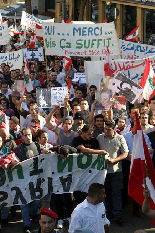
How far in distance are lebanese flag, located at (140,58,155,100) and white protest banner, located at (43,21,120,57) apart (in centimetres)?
246

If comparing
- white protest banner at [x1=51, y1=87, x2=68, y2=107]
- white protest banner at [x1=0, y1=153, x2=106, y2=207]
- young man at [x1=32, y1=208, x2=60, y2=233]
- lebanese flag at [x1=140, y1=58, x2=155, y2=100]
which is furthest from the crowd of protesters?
young man at [x1=32, y1=208, x2=60, y2=233]

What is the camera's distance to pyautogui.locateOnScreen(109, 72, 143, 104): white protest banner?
10.6 metres

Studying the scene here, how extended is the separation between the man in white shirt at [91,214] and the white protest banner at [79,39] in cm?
755

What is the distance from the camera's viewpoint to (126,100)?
11.5 meters

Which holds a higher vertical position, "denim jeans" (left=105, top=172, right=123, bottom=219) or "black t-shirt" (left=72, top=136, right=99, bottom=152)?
"black t-shirt" (left=72, top=136, right=99, bottom=152)

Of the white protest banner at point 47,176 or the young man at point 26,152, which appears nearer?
the white protest banner at point 47,176

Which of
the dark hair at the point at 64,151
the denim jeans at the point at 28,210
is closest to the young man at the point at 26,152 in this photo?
the denim jeans at the point at 28,210

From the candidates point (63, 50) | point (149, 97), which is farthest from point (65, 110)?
point (63, 50)

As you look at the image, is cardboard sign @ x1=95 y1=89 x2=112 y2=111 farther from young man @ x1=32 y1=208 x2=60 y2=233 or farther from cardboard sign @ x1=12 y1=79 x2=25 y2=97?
young man @ x1=32 y1=208 x2=60 y2=233

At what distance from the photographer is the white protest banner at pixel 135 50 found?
13966 millimetres

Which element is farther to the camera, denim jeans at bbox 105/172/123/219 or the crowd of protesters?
denim jeans at bbox 105/172/123/219

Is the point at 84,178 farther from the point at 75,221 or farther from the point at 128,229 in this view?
the point at 75,221

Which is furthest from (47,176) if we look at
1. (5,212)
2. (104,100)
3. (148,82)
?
(148,82)

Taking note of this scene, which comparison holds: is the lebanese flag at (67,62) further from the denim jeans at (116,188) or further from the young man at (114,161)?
the denim jeans at (116,188)
